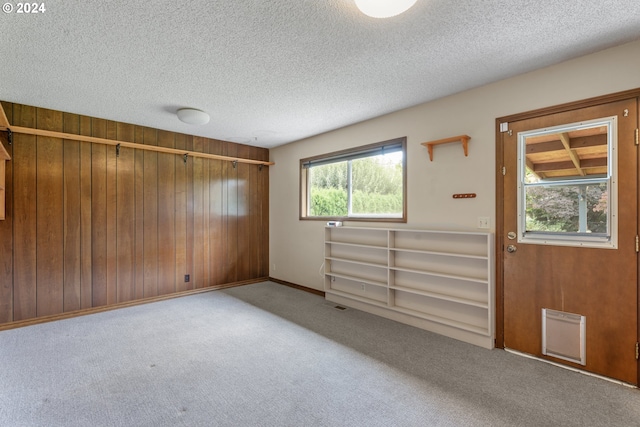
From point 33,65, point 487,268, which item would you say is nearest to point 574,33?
point 487,268

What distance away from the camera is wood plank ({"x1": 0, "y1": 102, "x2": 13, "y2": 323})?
3084 mm

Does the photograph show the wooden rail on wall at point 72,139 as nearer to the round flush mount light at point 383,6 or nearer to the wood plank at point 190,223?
the wood plank at point 190,223

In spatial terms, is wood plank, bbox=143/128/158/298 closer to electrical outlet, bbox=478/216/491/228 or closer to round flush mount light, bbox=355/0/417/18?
round flush mount light, bbox=355/0/417/18

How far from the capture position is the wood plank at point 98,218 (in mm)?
3615

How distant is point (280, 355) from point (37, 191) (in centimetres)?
329

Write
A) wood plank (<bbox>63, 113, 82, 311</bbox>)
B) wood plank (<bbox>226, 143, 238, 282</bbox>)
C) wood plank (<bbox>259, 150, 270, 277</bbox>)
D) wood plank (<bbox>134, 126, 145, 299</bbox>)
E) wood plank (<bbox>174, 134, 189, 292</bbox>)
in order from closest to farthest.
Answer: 1. wood plank (<bbox>63, 113, 82, 311</bbox>)
2. wood plank (<bbox>134, 126, 145, 299</bbox>)
3. wood plank (<bbox>174, 134, 189, 292</bbox>)
4. wood plank (<bbox>226, 143, 238, 282</bbox>)
5. wood plank (<bbox>259, 150, 270, 277</bbox>)

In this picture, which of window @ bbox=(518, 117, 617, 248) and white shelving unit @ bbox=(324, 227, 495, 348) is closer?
window @ bbox=(518, 117, 617, 248)

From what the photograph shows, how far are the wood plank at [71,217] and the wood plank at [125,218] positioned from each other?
1.32 feet

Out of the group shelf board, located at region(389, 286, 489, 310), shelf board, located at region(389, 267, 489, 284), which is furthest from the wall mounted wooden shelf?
shelf board, located at region(389, 286, 489, 310)

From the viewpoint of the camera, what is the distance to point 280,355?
8.27ft

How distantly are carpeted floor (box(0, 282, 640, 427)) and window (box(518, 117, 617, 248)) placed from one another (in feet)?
3.58

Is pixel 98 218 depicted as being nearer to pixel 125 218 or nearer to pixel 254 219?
pixel 125 218

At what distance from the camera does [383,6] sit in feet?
5.11

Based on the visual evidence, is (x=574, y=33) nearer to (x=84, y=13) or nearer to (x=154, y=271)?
(x=84, y=13)
